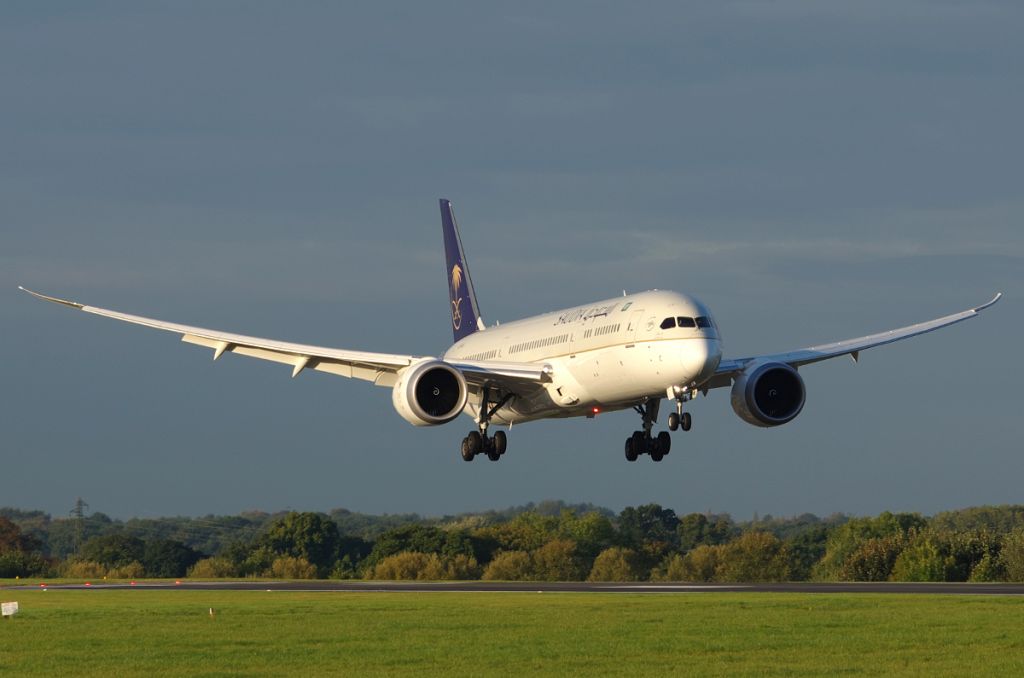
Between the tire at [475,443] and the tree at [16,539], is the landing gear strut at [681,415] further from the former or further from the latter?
the tree at [16,539]

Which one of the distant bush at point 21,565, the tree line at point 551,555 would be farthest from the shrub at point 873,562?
the distant bush at point 21,565

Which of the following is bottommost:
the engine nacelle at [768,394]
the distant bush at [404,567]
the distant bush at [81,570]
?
the distant bush at [404,567]

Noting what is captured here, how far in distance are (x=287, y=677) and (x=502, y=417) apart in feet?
104

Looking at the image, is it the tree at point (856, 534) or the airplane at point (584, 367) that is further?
the tree at point (856, 534)

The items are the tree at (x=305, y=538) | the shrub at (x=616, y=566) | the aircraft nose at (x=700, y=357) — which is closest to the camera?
the aircraft nose at (x=700, y=357)

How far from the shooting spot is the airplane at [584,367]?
56.1m

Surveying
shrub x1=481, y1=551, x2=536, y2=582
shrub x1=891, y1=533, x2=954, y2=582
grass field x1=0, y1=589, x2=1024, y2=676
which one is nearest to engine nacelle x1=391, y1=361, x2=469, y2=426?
grass field x1=0, y1=589, x2=1024, y2=676

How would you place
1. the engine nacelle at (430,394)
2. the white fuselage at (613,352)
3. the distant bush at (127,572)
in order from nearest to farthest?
the white fuselage at (613,352), the engine nacelle at (430,394), the distant bush at (127,572)

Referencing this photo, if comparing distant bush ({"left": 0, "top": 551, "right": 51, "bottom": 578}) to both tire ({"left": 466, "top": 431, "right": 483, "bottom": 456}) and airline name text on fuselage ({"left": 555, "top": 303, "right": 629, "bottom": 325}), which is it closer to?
tire ({"left": 466, "top": 431, "right": 483, "bottom": 456})

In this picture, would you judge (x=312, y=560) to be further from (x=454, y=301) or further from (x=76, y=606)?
(x=76, y=606)

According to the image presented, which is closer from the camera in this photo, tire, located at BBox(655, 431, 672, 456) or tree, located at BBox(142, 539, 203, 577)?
tire, located at BBox(655, 431, 672, 456)

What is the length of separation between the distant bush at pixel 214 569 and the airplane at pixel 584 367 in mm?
31320

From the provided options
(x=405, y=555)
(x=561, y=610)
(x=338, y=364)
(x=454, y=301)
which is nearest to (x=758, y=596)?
(x=561, y=610)

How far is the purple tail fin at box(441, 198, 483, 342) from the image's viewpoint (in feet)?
275
